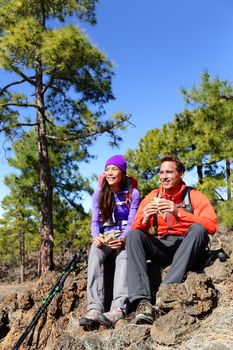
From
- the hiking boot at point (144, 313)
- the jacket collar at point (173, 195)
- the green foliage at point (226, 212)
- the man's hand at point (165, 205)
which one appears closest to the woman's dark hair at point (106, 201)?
the jacket collar at point (173, 195)

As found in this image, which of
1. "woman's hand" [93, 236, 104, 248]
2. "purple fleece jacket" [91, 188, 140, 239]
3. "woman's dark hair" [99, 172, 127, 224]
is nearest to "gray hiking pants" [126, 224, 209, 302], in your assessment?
"woman's hand" [93, 236, 104, 248]

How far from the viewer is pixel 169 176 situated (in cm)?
372

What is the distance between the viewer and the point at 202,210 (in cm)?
362

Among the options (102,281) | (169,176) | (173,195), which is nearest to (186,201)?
(173,195)

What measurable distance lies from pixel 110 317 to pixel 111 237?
0.77 m

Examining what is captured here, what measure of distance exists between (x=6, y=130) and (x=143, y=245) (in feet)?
25.1

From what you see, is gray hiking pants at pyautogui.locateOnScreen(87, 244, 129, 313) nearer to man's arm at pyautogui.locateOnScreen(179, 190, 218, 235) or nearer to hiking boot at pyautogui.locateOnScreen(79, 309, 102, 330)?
hiking boot at pyautogui.locateOnScreen(79, 309, 102, 330)

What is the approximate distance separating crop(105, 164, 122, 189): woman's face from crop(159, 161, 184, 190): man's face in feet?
1.82

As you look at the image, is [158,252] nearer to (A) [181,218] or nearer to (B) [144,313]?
(A) [181,218]

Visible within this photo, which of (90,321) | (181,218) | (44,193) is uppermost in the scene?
(44,193)

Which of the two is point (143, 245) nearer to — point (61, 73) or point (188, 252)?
point (188, 252)

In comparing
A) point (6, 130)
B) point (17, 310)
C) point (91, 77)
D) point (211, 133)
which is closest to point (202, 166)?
point (211, 133)

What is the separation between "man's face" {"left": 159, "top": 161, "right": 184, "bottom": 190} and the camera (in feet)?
12.2

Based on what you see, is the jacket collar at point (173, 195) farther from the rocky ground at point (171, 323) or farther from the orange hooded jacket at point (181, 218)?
the rocky ground at point (171, 323)
